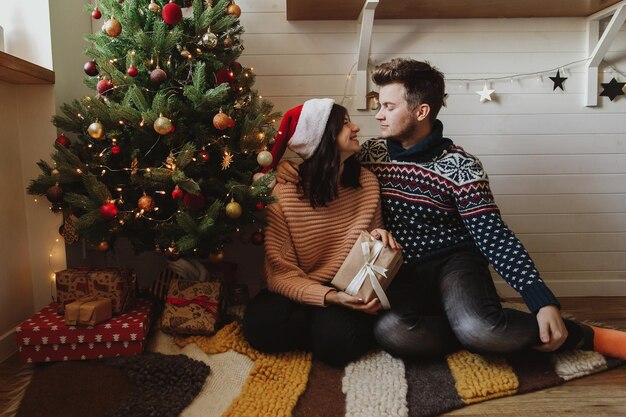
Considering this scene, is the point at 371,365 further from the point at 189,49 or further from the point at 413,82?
the point at 189,49

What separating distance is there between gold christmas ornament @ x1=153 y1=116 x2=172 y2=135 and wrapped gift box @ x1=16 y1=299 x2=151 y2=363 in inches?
22.6

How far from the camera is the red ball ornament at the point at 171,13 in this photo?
54.9 inches

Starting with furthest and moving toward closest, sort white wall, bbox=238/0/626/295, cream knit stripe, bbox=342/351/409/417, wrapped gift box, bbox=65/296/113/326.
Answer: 1. white wall, bbox=238/0/626/295
2. wrapped gift box, bbox=65/296/113/326
3. cream knit stripe, bbox=342/351/409/417

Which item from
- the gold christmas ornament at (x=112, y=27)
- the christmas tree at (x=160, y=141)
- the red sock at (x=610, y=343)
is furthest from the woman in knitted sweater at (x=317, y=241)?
the red sock at (x=610, y=343)

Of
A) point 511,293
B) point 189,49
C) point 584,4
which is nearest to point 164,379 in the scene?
Answer: point 189,49

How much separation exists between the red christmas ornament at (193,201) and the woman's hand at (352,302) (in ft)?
1.49

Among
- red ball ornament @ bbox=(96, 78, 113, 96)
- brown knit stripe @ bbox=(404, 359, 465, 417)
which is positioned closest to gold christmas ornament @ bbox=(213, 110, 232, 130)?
red ball ornament @ bbox=(96, 78, 113, 96)

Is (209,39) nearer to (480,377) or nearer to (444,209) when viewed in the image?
(444,209)

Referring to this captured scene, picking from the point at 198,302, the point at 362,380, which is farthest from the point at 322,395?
the point at 198,302

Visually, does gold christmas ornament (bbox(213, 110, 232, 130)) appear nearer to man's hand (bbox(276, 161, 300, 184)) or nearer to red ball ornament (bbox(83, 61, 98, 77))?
man's hand (bbox(276, 161, 300, 184))

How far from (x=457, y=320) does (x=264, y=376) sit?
0.57 metres

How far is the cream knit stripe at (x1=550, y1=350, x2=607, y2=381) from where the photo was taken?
1.36m

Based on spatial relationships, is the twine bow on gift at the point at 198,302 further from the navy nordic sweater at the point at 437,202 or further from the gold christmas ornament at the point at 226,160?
the navy nordic sweater at the point at 437,202

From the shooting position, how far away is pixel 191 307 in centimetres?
156
